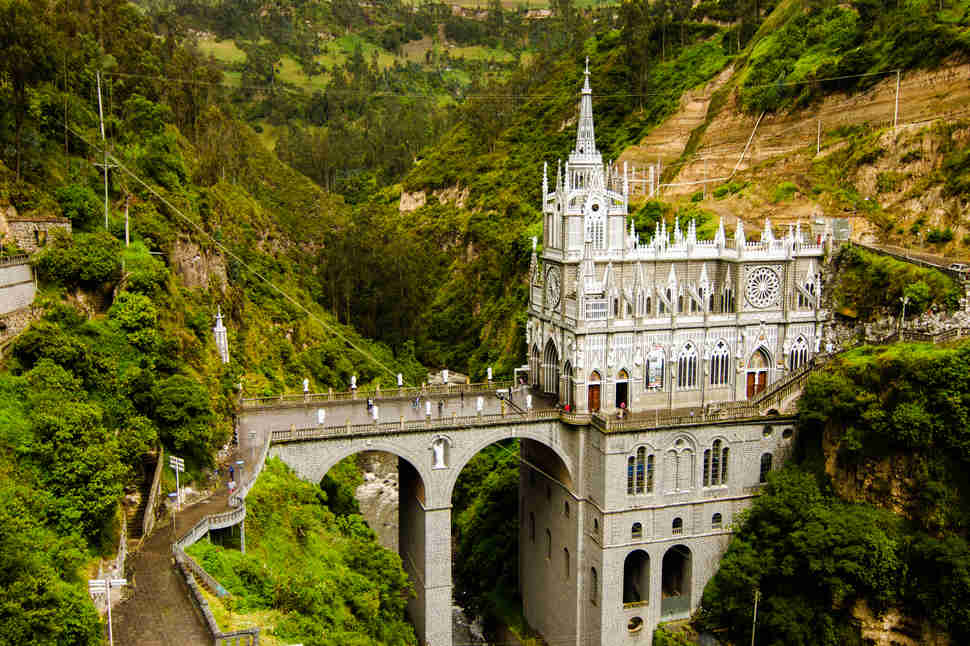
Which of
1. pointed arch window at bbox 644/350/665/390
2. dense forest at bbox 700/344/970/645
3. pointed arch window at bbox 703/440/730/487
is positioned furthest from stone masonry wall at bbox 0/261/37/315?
dense forest at bbox 700/344/970/645

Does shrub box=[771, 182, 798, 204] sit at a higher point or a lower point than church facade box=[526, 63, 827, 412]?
higher

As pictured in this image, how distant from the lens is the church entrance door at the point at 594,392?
48125 millimetres

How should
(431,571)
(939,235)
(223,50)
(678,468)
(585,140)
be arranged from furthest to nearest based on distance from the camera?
(223,50), (939,235), (585,140), (678,468), (431,571)

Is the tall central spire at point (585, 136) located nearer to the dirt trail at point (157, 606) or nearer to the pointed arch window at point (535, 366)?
the pointed arch window at point (535, 366)

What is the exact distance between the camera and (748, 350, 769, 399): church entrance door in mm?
51125

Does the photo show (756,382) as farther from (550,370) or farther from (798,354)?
(550,370)

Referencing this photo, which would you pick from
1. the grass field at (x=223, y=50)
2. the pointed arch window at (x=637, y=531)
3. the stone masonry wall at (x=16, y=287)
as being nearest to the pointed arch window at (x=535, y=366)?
the pointed arch window at (x=637, y=531)

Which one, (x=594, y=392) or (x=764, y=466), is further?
(x=764, y=466)

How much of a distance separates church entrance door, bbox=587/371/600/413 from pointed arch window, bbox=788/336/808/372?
40.7 feet

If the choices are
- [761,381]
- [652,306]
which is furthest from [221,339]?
[761,381]

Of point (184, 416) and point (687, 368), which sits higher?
point (687, 368)

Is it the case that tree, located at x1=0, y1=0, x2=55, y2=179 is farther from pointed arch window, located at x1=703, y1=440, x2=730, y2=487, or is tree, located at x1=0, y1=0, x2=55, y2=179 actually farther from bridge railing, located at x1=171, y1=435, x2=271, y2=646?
pointed arch window, located at x1=703, y1=440, x2=730, y2=487

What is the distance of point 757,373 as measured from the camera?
169 ft

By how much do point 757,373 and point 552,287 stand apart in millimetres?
13477
